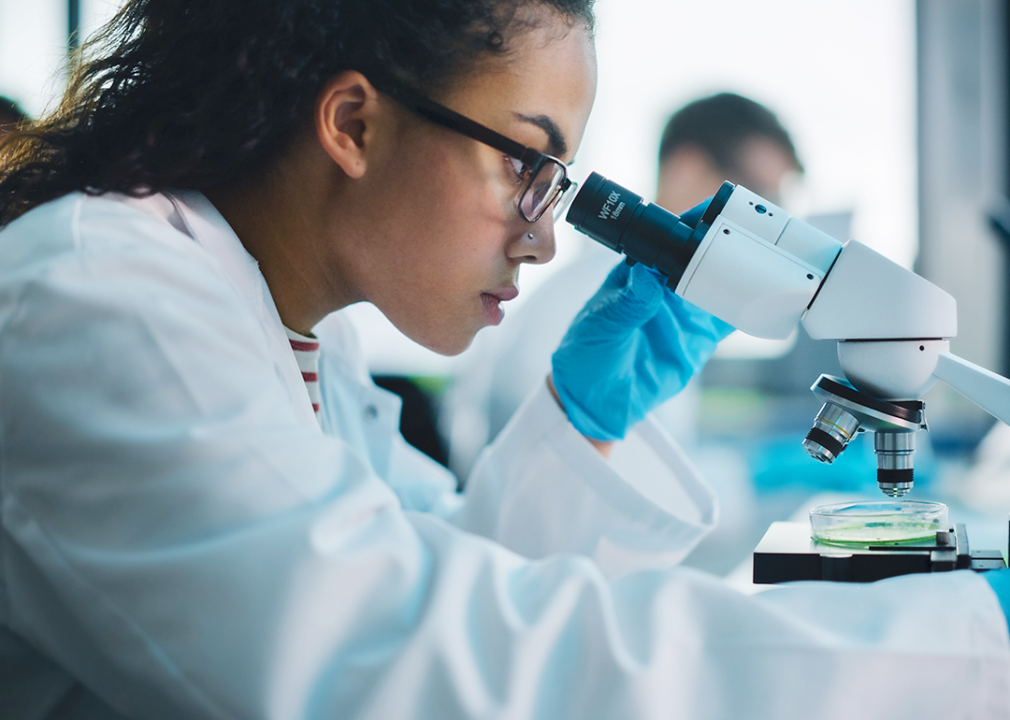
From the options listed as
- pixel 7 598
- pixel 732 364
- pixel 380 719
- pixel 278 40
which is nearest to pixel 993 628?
pixel 380 719

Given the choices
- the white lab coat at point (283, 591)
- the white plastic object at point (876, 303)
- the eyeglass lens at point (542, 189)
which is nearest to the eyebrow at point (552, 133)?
the eyeglass lens at point (542, 189)

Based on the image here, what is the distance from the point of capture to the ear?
3.21ft

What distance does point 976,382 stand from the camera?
2.78 ft

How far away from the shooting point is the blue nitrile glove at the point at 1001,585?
26.0 inches

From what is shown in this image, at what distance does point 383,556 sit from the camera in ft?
2.02

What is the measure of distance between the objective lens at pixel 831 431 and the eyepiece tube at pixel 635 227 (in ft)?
0.79

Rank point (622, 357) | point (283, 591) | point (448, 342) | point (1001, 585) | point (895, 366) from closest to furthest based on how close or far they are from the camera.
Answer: point (283, 591), point (1001, 585), point (895, 366), point (448, 342), point (622, 357)

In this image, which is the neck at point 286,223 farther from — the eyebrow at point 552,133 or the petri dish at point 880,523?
the petri dish at point 880,523

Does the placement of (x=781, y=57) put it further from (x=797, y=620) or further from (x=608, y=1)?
(x=797, y=620)

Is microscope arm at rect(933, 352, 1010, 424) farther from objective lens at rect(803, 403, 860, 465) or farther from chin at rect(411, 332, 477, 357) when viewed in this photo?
chin at rect(411, 332, 477, 357)

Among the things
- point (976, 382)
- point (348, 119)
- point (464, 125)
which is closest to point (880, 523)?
point (976, 382)

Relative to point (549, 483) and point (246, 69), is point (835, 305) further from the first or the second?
point (246, 69)

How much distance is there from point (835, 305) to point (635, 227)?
262 mm

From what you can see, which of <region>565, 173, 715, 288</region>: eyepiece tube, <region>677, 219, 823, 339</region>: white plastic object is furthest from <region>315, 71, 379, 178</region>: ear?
<region>677, 219, 823, 339</region>: white plastic object
